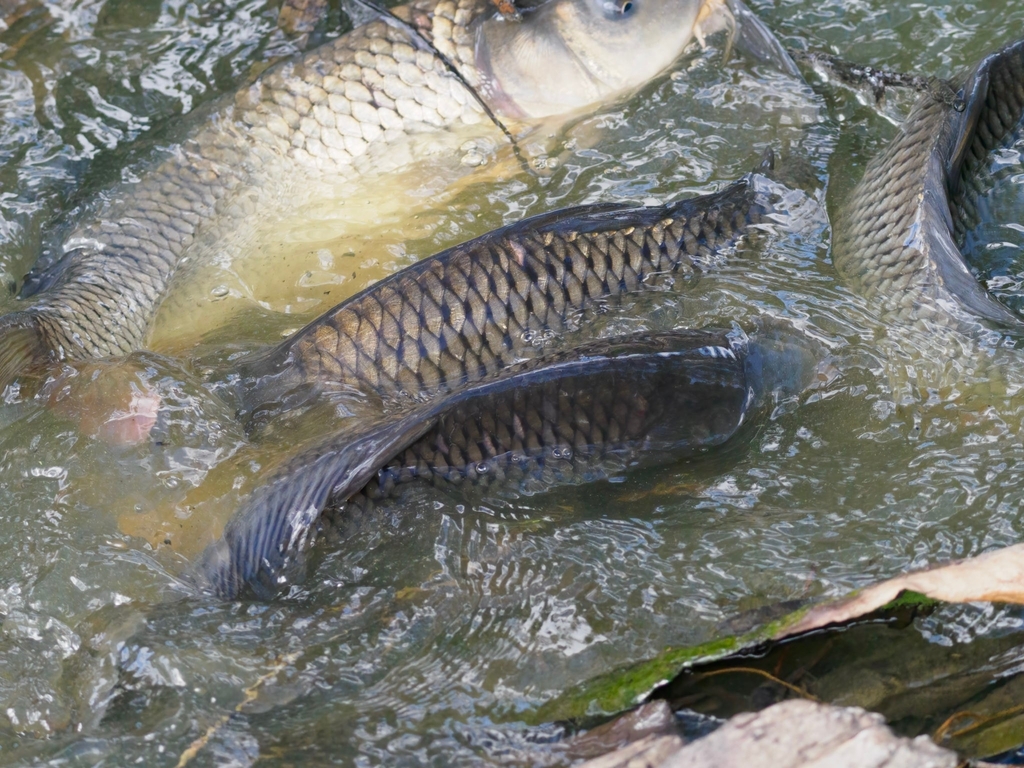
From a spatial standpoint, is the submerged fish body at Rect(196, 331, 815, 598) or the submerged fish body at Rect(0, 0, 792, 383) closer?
the submerged fish body at Rect(196, 331, 815, 598)

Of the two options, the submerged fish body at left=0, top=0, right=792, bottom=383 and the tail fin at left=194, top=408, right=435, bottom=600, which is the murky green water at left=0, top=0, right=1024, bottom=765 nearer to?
the tail fin at left=194, top=408, right=435, bottom=600

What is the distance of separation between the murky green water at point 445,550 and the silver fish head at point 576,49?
644 millimetres

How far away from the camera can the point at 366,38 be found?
3.62 meters

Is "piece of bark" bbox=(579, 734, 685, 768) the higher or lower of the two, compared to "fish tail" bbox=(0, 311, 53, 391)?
lower

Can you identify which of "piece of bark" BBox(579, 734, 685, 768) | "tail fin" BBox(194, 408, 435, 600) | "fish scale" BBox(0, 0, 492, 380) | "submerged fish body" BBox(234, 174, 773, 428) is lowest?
"piece of bark" BBox(579, 734, 685, 768)

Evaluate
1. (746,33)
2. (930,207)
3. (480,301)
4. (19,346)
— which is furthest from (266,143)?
(930,207)

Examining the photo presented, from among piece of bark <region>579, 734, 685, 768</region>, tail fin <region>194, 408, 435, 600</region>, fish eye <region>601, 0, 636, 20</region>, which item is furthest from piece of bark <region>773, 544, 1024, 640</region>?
fish eye <region>601, 0, 636, 20</region>

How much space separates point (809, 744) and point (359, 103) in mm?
2796

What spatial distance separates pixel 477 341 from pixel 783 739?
1.35m

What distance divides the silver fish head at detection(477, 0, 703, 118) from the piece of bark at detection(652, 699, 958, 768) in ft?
8.79

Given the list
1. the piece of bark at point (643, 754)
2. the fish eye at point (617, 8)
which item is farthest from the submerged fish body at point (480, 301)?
the fish eye at point (617, 8)

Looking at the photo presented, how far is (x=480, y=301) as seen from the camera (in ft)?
8.64

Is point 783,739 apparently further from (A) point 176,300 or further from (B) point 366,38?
(B) point 366,38

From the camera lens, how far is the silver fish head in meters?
3.69
